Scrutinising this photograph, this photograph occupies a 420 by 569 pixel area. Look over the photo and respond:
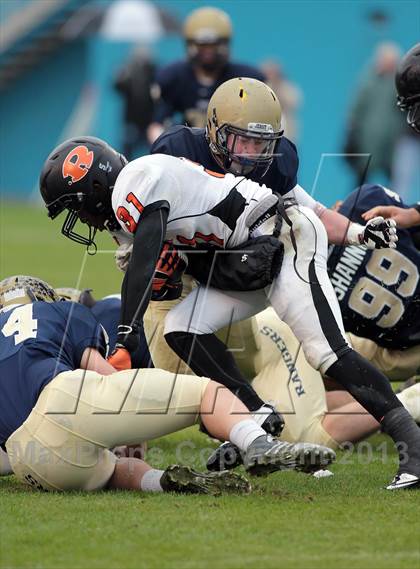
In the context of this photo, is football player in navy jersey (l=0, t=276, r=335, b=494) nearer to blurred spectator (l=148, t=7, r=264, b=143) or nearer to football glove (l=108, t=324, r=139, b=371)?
football glove (l=108, t=324, r=139, b=371)

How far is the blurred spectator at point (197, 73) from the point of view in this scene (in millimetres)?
8414

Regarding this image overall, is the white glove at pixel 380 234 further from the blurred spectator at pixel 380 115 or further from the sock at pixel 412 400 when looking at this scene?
the blurred spectator at pixel 380 115

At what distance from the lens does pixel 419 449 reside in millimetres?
3840

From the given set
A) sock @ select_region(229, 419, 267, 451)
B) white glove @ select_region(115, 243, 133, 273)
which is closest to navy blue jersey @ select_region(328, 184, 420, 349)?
white glove @ select_region(115, 243, 133, 273)

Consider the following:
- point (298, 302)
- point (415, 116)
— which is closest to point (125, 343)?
point (298, 302)

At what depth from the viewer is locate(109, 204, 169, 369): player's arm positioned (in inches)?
151

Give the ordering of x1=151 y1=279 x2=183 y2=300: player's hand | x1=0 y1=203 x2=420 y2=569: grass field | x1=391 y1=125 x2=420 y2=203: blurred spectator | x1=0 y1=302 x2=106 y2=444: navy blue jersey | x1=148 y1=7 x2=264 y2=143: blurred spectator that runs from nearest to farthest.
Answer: x1=0 y1=203 x2=420 y2=569: grass field, x1=0 y1=302 x2=106 y2=444: navy blue jersey, x1=151 y1=279 x2=183 y2=300: player's hand, x1=148 y1=7 x2=264 y2=143: blurred spectator, x1=391 y1=125 x2=420 y2=203: blurred spectator

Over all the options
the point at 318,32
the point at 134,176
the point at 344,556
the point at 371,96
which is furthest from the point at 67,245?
the point at 344,556

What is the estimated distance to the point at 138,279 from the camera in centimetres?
389

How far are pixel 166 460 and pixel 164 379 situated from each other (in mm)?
994

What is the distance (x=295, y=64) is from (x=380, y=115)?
3.01 meters

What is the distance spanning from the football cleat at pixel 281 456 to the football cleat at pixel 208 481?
0.21 m

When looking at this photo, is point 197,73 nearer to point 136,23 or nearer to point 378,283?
point 378,283

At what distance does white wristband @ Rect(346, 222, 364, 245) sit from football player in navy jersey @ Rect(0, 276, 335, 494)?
102 centimetres
